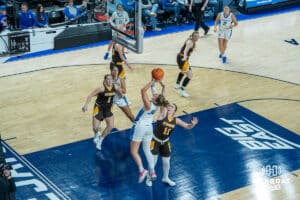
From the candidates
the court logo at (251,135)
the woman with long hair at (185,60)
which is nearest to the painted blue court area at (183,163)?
the court logo at (251,135)

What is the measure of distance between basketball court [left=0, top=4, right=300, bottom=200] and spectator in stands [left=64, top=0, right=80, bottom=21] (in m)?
1.30

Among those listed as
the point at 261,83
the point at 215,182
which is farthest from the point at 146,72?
the point at 215,182

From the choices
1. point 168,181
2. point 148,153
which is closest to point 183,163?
point 168,181

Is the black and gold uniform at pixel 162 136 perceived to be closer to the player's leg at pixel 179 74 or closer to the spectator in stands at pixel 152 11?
the player's leg at pixel 179 74

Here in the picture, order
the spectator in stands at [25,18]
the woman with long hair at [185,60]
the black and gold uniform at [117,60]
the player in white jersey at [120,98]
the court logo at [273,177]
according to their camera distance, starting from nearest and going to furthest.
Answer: the court logo at [273,177] < the player in white jersey at [120,98] < the black and gold uniform at [117,60] < the woman with long hair at [185,60] < the spectator in stands at [25,18]

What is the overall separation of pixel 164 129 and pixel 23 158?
342 centimetres

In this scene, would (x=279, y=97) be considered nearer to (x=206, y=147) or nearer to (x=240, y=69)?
(x=240, y=69)

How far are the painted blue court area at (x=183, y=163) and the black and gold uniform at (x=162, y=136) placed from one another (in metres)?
0.85

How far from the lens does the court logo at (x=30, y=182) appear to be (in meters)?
12.0

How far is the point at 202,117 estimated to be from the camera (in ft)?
50.0

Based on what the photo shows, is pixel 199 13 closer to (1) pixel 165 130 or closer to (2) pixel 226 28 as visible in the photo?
(2) pixel 226 28

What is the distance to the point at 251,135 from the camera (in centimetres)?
1437

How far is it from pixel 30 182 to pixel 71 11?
881 cm

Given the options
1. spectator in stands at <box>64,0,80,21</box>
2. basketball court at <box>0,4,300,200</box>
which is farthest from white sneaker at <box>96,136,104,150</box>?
spectator in stands at <box>64,0,80,21</box>
